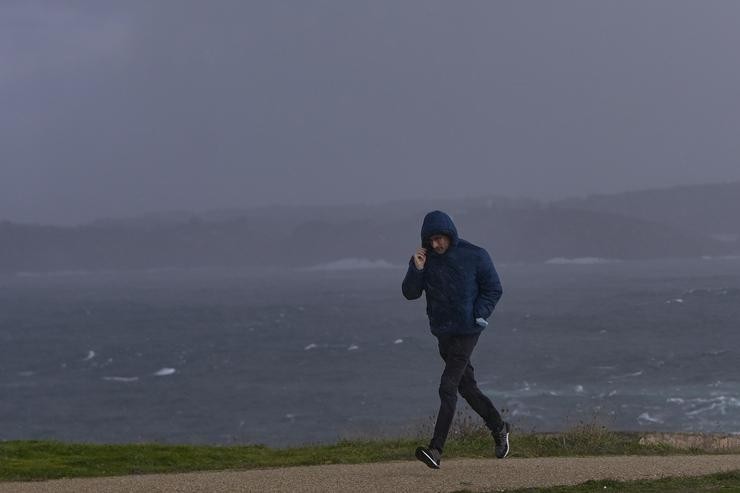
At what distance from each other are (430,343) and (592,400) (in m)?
32.5

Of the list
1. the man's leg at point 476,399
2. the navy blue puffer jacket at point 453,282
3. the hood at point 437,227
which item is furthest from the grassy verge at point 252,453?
the hood at point 437,227

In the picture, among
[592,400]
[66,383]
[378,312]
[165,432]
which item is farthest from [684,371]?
[378,312]

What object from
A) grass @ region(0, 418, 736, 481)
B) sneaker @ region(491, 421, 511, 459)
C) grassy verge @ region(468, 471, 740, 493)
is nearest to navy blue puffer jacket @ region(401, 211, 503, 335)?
sneaker @ region(491, 421, 511, 459)

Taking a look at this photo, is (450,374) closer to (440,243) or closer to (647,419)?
(440,243)

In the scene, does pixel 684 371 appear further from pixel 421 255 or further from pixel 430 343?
pixel 421 255

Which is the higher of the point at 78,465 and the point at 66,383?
the point at 78,465

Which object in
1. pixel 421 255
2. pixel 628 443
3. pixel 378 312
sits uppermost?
pixel 421 255

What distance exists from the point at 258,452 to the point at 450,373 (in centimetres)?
361

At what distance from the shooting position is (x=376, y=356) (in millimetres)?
74500

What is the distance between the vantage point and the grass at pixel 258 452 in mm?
11336

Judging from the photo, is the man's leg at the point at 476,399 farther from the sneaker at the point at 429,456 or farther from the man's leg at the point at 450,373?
the sneaker at the point at 429,456

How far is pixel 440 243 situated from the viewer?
1000 centimetres

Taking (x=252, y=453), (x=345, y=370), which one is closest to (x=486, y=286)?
(x=252, y=453)

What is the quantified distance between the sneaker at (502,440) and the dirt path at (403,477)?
102mm
